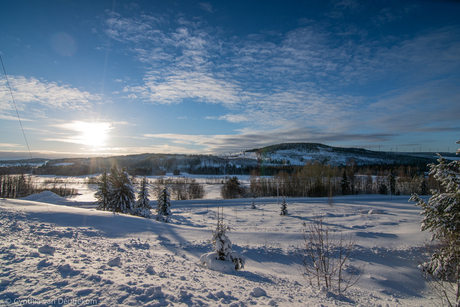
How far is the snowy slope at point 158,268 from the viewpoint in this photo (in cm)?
369

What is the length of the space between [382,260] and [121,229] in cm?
1218

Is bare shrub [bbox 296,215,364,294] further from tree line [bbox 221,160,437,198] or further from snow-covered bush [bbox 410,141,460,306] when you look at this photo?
tree line [bbox 221,160,437,198]

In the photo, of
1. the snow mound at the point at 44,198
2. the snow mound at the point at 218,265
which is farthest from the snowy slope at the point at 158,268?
the snow mound at the point at 44,198

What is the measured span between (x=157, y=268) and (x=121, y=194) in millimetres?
15793

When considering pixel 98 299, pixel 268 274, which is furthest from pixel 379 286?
pixel 98 299

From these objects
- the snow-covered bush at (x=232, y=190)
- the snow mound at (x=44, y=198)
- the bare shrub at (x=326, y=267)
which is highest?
the bare shrub at (x=326, y=267)

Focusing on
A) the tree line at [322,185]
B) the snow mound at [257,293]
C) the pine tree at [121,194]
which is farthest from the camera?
the tree line at [322,185]

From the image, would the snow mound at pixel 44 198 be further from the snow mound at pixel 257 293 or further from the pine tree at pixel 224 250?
the snow mound at pixel 257 293

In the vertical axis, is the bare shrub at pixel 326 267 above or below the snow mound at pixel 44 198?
above

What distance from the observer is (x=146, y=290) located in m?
3.82

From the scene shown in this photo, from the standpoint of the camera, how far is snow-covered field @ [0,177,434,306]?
3658mm

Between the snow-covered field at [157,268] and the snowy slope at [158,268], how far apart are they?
0.06ft

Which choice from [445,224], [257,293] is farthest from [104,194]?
[445,224]

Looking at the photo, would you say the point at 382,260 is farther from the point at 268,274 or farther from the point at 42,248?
the point at 42,248
